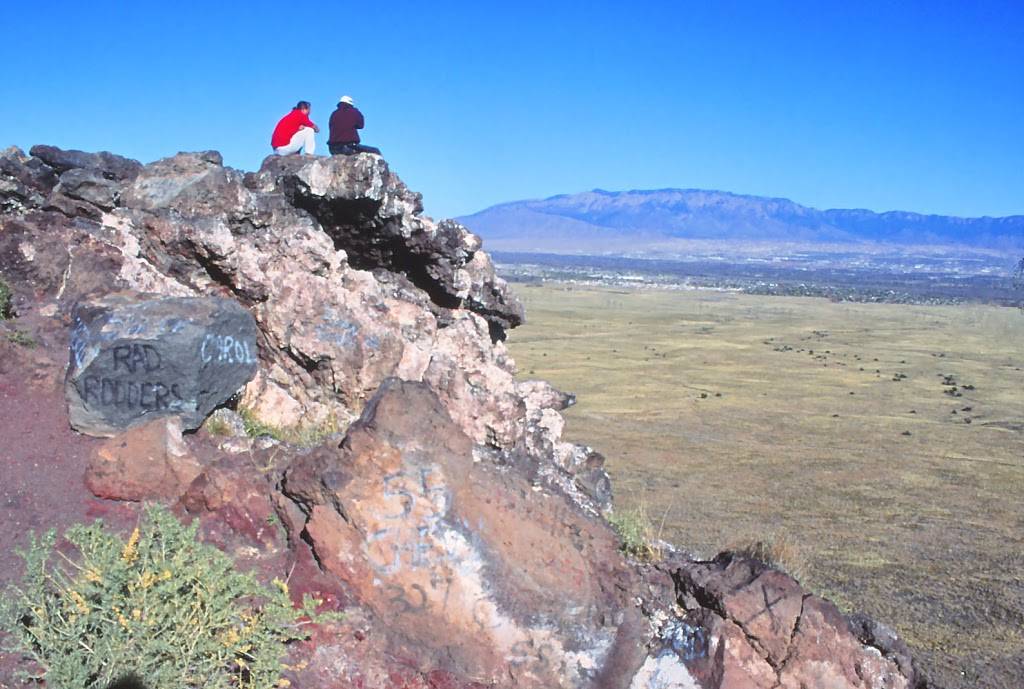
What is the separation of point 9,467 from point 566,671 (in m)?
4.42

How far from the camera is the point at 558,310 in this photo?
79.8 meters

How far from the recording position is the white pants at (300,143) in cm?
1111

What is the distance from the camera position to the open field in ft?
47.9

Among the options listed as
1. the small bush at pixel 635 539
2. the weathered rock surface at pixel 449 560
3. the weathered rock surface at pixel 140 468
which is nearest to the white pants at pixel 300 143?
the weathered rock surface at pixel 140 468

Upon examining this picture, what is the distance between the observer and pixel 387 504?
21.1 feet

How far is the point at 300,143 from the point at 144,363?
453cm

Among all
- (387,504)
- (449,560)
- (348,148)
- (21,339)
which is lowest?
(449,560)

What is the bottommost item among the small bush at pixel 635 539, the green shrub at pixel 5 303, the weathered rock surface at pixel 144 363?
the small bush at pixel 635 539

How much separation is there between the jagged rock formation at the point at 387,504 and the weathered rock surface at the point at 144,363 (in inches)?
11.4

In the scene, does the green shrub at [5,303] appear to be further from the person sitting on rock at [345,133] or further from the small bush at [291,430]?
the person sitting on rock at [345,133]

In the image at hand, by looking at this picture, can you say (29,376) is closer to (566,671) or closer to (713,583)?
(566,671)

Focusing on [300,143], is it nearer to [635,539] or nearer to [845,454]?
[635,539]

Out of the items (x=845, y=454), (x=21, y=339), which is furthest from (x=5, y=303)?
(x=845, y=454)

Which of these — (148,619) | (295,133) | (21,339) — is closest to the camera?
(148,619)
